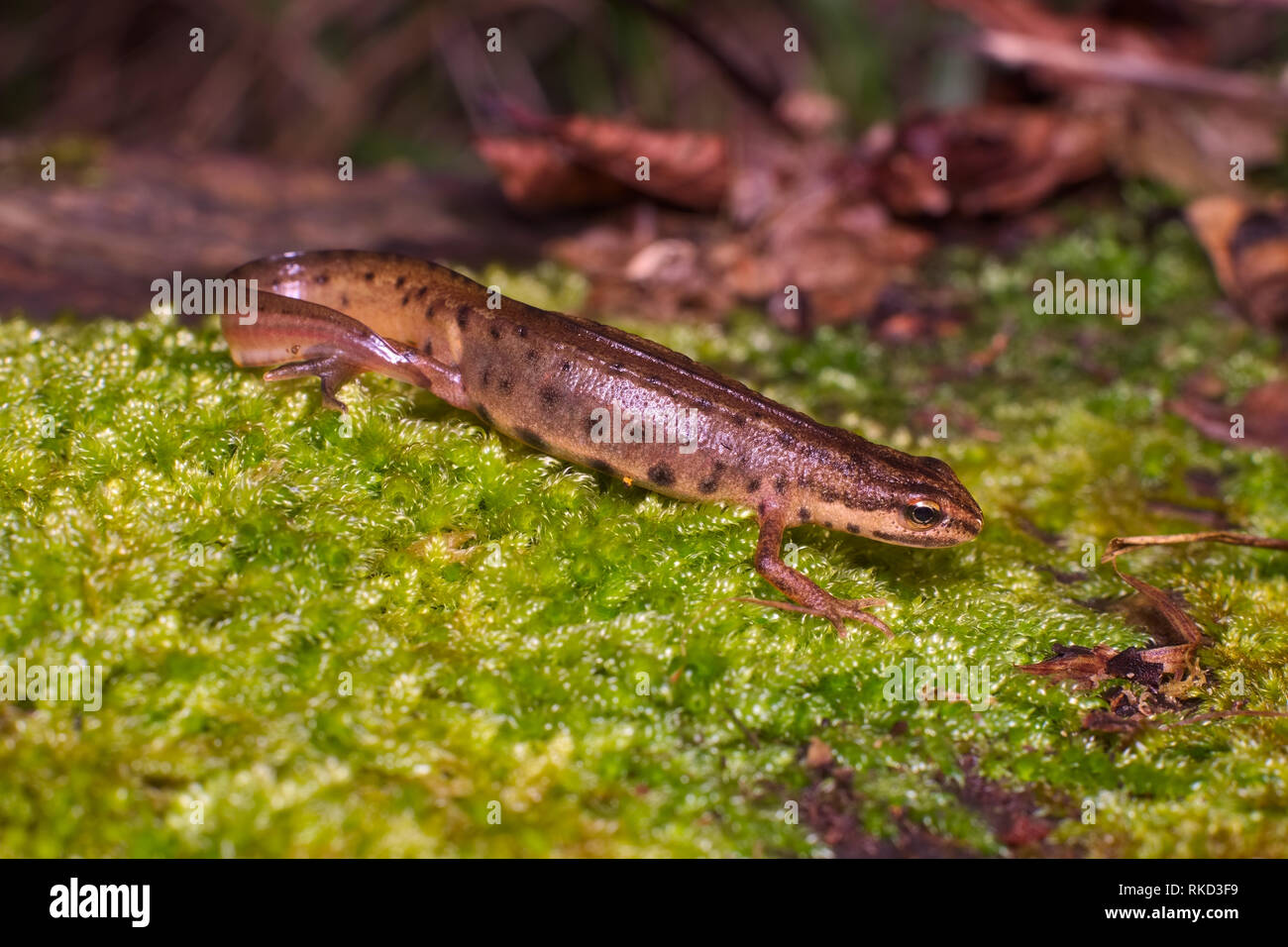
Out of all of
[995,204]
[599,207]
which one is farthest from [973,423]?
[599,207]

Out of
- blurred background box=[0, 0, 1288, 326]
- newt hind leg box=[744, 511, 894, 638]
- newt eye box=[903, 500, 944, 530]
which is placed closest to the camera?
newt hind leg box=[744, 511, 894, 638]

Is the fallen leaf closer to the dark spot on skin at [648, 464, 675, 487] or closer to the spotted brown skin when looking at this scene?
the spotted brown skin

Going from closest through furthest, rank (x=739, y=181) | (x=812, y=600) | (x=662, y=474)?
(x=812, y=600), (x=662, y=474), (x=739, y=181)

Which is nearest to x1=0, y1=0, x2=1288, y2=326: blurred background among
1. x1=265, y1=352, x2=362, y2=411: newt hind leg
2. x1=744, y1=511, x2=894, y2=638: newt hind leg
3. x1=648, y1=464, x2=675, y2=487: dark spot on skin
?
x1=265, y1=352, x2=362, y2=411: newt hind leg

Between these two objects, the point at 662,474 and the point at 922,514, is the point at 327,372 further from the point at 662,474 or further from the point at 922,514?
the point at 922,514

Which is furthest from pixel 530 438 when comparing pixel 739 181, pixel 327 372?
pixel 739 181

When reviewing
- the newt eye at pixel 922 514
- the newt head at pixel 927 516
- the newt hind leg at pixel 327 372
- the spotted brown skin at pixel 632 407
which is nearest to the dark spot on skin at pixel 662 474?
the spotted brown skin at pixel 632 407
